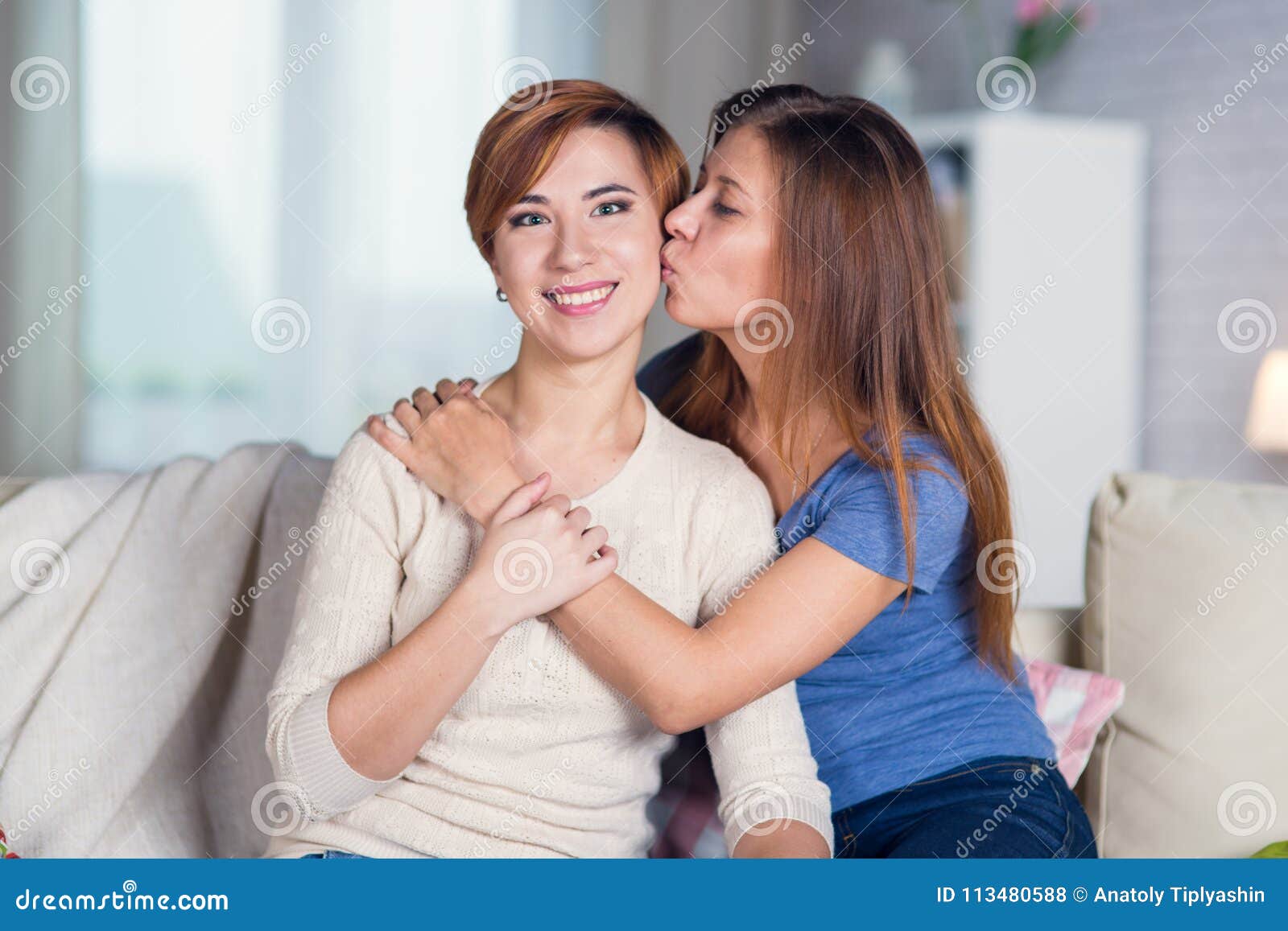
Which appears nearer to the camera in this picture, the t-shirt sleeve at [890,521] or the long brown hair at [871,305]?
the t-shirt sleeve at [890,521]

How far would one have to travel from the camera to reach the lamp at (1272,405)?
9.53 feet

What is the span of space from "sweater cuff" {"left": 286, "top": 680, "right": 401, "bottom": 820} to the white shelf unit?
249cm

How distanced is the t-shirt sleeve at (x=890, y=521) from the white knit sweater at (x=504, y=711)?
11cm

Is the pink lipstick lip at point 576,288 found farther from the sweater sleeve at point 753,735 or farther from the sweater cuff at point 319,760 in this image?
the sweater cuff at point 319,760

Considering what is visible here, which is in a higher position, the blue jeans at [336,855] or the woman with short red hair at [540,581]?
the woman with short red hair at [540,581]

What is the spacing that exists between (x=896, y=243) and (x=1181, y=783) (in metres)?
0.79

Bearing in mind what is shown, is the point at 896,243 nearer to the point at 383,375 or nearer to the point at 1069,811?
the point at 1069,811

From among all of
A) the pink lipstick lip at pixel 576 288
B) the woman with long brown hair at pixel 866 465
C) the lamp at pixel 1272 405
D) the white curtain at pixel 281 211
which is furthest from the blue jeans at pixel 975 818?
the white curtain at pixel 281 211

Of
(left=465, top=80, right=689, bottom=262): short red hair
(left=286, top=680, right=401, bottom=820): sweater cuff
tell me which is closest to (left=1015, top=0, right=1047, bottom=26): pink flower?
(left=465, top=80, right=689, bottom=262): short red hair

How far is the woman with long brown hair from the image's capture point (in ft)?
4.42

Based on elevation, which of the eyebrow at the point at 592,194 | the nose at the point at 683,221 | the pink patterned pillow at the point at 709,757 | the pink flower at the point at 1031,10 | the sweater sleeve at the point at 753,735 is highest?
the pink flower at the point at 1031,10

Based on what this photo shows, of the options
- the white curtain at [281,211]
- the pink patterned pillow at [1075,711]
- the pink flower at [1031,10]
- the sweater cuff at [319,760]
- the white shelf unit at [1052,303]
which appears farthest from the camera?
the pink flower at [1031,10]

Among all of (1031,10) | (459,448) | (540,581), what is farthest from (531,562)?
(1031,10)

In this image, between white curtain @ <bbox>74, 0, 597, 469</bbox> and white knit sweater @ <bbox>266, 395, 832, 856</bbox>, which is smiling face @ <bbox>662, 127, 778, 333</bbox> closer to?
white knit sweater @ <bbox>266, 395, 832, 856</bbox>
